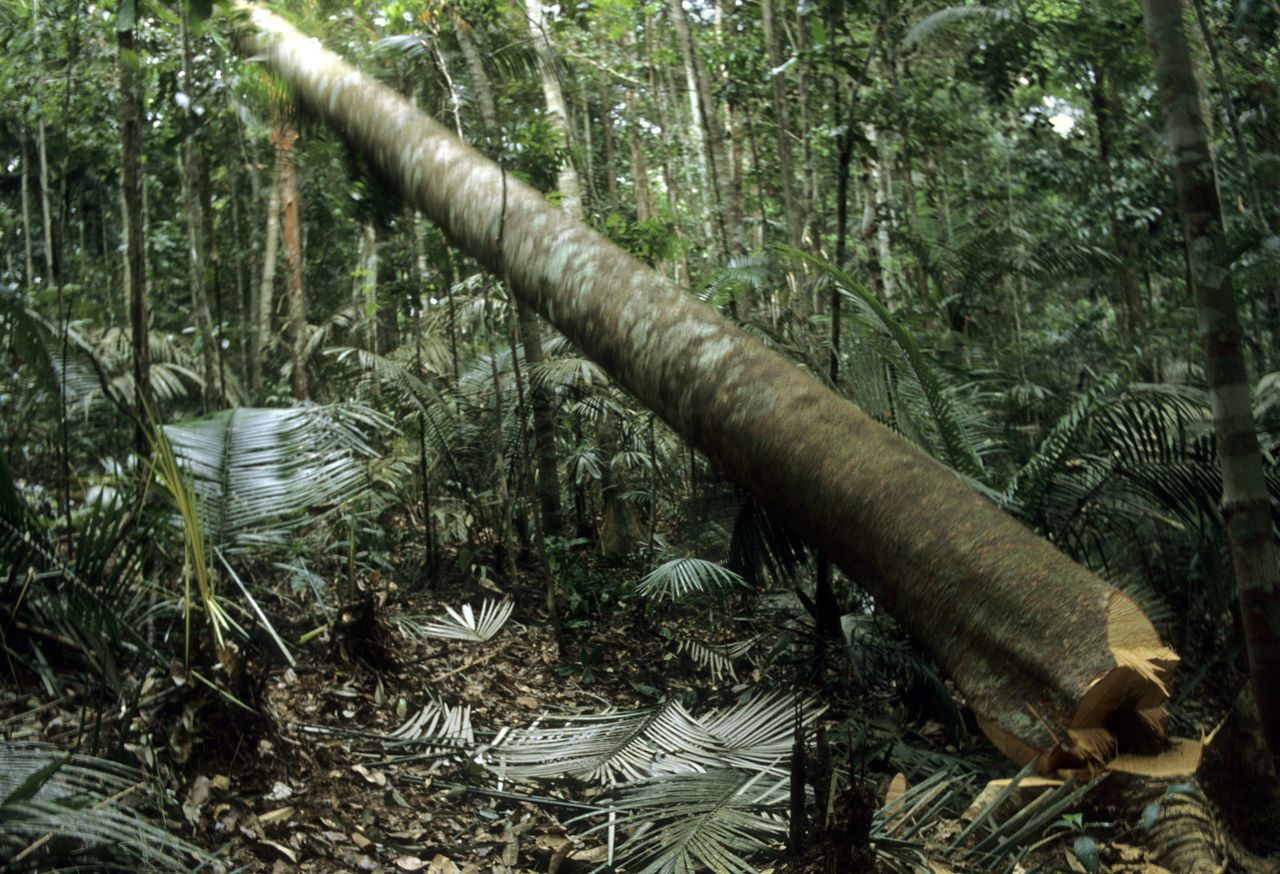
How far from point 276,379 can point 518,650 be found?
700cm

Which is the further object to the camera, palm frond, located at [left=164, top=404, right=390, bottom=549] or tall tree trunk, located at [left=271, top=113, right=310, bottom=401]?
tall tree trunk, located at [left=271, top=113, right=310, bottom=401]

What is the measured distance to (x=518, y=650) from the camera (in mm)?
4578

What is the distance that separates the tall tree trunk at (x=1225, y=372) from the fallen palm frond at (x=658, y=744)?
1.17 m

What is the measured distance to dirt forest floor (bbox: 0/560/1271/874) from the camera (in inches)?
85.1

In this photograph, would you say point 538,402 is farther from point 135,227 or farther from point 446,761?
point 446,761

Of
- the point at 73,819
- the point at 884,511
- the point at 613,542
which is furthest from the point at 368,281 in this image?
the point at 73,819

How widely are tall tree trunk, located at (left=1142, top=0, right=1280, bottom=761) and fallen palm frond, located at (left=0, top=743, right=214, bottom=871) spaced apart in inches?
102

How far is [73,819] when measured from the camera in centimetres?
186

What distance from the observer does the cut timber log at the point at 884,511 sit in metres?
2.29

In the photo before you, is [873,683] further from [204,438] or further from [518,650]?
A: [204,438]

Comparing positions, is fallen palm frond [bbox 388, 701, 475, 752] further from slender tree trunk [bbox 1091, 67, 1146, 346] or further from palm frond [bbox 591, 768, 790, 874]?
slender tree trunk [bbox 1091, 67, 1146, 346]

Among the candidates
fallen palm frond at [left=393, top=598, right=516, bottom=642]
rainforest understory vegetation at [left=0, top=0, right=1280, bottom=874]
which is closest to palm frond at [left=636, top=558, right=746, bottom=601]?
rainforest understory vegetation at [left=0, top=0, right=1280, bottom=874]

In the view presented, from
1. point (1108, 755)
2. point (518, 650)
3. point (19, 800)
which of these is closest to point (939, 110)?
point (518, 650)

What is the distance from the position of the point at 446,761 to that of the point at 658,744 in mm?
883
